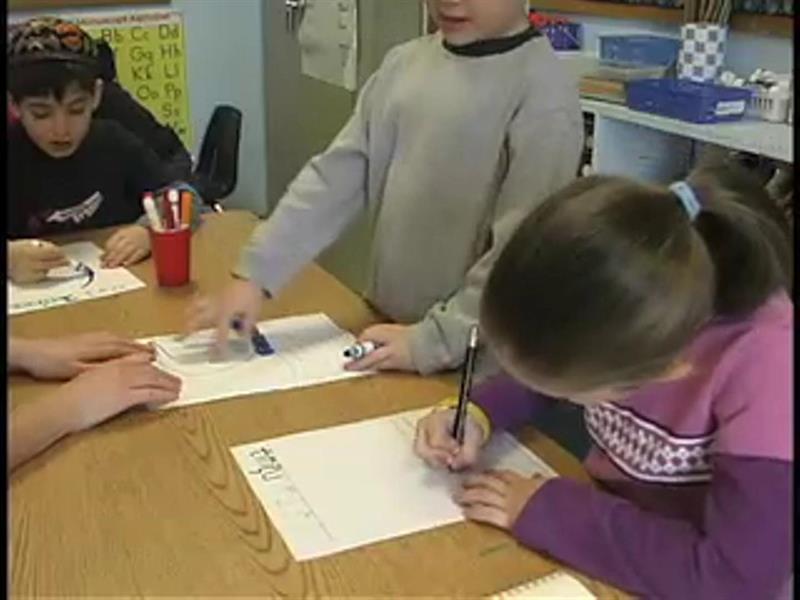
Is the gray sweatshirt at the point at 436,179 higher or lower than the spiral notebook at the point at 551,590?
higher

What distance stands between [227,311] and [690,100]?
118cm

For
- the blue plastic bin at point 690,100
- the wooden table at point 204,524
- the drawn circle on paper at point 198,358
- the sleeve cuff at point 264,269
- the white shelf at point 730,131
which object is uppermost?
the blue plastic bin at point 690,100

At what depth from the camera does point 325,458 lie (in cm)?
104

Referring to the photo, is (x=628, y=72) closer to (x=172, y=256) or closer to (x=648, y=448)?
(x=172, y=256)

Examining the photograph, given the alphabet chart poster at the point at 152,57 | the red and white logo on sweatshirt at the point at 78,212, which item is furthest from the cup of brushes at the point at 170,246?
the alphabet chart poster at the point at 152,57

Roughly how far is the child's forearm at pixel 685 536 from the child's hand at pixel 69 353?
57 cm

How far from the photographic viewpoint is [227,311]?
1.30 metres

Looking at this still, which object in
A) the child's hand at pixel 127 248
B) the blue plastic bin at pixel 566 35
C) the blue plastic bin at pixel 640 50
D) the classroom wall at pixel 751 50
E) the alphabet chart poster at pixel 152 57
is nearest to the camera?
the child's hand at pixel 127 248

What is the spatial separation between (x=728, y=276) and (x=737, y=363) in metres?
0.07

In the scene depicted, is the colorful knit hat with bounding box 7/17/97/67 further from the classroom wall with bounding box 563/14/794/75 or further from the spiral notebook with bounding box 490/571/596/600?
the spiral notebook with bounding box 490/571/596/600

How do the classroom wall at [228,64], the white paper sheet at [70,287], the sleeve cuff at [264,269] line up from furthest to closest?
the classroom wall at [228,64]
the white paper sheet at [70,287]
the sleeve cuff at [264,269]

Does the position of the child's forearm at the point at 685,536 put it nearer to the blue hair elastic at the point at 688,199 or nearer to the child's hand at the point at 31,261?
the blue hair elastic at the point at 688,199

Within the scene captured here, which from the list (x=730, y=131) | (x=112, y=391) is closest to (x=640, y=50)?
(x=730, y=131)

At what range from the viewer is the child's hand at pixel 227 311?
1293 mm
